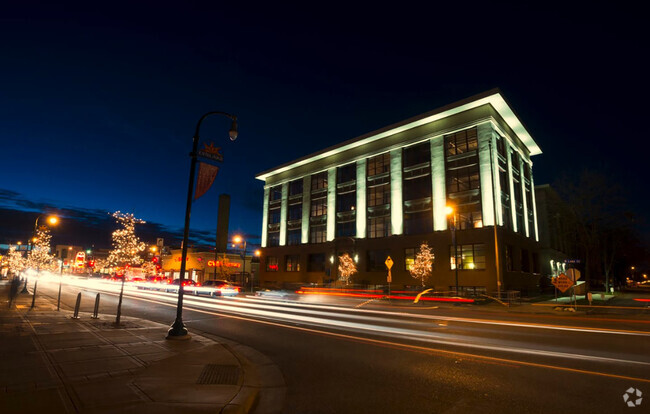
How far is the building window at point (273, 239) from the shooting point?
195ft

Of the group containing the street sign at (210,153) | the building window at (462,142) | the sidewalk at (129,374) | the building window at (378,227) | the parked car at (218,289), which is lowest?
the parked car at (218,289)

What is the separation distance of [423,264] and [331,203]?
18079 mm

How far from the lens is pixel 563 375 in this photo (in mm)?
7051

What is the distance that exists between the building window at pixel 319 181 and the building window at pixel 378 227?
36.1 feet

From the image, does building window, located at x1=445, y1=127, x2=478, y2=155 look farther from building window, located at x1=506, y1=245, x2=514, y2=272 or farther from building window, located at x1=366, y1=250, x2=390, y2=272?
building window, located at x1=366, y1=250, x2=390, y2=272

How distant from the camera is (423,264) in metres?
37.2

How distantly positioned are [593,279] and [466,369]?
8778 centimetres

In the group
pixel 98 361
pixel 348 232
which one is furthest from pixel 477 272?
pixel 98 361

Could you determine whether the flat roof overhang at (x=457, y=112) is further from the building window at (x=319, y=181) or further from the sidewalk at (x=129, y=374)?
the sidewalk at (x=129, y=374)

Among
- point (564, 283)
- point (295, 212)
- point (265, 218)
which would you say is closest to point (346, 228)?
point (295, 212)

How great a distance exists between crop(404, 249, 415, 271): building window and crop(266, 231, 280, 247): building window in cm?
2477

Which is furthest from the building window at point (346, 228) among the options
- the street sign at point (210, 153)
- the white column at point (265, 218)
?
the street sign at point (210, 153)

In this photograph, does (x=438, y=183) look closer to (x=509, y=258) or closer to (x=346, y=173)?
(x=509, y=258)

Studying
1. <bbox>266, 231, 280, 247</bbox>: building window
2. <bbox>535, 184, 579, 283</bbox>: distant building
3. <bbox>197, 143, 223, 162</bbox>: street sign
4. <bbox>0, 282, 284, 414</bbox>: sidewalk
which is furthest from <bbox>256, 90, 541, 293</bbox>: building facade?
<bbox>0, 282, 284, 414</bbox>: sidewalk
